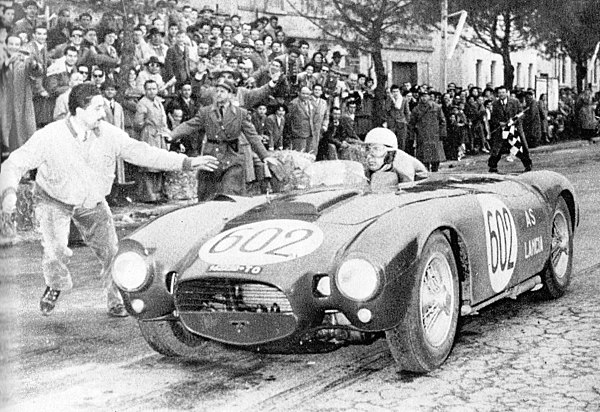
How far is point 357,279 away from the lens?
16.6 ft

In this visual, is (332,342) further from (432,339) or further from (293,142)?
(293,142)

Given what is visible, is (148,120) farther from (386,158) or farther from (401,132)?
(386,158)

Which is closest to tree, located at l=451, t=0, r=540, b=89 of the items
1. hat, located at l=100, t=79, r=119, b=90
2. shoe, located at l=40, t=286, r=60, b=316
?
hat, located at l=100, t=79, r=119, b=90

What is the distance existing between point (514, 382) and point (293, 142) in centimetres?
1199

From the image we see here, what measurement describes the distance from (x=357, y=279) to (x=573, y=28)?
29880 millimetres

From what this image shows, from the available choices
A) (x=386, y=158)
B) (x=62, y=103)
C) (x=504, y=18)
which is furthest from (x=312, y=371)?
(x=504, y=18)

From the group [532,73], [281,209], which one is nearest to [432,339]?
[281,209]

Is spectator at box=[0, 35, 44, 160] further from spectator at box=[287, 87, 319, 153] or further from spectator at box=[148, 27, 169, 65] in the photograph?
spectator at box=[287, 87, 319, 153]

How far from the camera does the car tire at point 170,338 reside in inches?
228

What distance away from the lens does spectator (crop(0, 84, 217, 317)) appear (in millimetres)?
6848

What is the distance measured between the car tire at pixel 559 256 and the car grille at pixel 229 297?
2.65 meters

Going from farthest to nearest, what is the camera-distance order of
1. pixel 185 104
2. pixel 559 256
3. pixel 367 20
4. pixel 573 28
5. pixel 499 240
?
pixel 573 28, pixel 367 20, pixel 185 104, pixel 559 256, pixel 499 240

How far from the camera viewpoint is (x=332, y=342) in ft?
17.4

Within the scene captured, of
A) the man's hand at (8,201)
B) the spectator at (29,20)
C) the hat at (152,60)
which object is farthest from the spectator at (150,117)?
the man's hand at (8,201)
